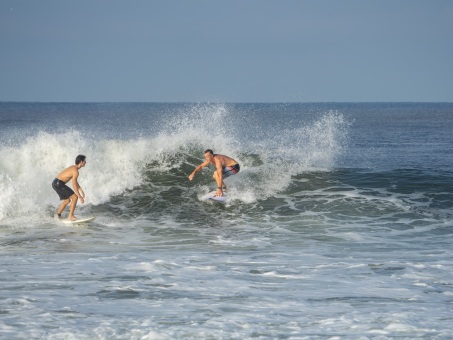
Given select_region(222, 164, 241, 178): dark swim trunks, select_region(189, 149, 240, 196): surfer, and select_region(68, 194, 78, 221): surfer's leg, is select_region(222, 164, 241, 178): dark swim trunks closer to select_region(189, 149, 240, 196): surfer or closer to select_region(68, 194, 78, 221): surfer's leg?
select_region(189, 149, 240, 196): surfer

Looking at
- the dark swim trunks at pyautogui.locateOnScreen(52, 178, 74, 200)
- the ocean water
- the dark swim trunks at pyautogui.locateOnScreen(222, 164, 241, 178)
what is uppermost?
the dark swim trunks at pyautogui.locateOnScreen(222, 164, 241, 178)

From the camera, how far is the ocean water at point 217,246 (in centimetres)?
736

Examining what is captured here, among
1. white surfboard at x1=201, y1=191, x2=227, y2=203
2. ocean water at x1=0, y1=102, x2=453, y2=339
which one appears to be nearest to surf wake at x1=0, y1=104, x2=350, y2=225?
ocean water at x1=0, y1=102, x2=453, y2=339

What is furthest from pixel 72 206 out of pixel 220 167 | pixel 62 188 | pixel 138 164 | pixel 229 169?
pixel 138 164

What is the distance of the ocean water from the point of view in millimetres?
7355

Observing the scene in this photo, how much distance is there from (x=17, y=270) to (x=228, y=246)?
12.4 ft

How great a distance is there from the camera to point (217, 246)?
11883 millimetres

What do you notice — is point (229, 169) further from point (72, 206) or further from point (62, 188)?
point (62, 188)

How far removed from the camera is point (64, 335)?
688 cm

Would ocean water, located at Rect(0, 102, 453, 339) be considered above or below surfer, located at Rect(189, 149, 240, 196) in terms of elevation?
below

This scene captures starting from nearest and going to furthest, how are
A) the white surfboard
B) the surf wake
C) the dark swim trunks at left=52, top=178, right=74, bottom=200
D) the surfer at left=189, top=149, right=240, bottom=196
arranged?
the dark swim trunks at left=52, top=178, right=74, bottom=200, the surfer at left=189, top=149, right=240, bottom=196, the white surfboard, the surf wake

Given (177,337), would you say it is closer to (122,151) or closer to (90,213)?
(90,213)

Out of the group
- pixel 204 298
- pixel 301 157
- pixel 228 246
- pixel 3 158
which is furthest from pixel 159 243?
pixel 301 157

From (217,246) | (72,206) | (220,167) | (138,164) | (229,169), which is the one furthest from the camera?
(138,164)
